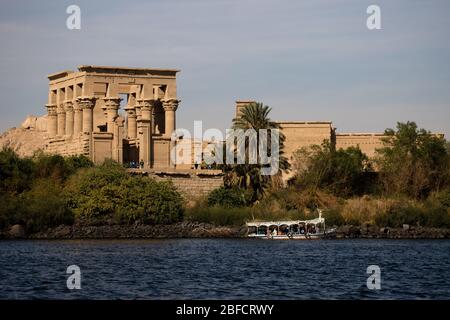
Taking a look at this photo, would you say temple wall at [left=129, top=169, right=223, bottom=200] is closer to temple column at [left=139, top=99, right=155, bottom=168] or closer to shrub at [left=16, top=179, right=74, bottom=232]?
temple column at [left=139, top=99, right=155, bottom=168]

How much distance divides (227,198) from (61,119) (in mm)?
17910

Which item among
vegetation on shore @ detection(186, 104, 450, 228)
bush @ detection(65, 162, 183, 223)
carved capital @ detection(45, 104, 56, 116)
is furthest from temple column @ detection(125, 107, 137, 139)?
bush @ detection(65, 162, 183, 223)

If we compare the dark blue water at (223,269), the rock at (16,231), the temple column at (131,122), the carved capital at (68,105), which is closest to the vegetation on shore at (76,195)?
the rock at (16,231)

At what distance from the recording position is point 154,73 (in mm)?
87250

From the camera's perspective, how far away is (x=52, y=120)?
9306 centimetres

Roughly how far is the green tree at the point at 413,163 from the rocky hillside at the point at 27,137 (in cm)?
2913

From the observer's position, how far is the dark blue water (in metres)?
42.3

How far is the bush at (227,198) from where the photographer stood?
260 ft

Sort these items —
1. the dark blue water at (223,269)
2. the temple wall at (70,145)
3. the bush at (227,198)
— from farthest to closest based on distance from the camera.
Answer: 1. the temple wall at (70,145)
2. the bush at (227,198)
3. the dark blue water at (223,269)

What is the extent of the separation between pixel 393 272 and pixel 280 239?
981 inches

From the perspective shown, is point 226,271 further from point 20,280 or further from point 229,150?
point 229,150

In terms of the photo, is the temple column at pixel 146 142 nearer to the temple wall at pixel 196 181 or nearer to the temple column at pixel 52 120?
the temple wall at pixel 196 181
